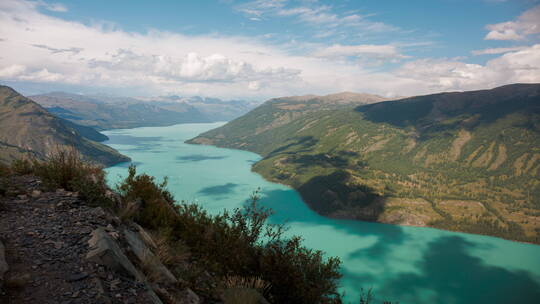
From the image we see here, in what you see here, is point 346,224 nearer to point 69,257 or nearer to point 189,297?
→ point 189,297

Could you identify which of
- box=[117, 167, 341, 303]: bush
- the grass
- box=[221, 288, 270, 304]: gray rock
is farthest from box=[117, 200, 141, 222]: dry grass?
box=[221, 288, 270, 304]: gray rock

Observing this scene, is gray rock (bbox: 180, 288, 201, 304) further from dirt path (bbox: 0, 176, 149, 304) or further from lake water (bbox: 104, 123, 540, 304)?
lake water (bbox: 104, 123, 540, 304)

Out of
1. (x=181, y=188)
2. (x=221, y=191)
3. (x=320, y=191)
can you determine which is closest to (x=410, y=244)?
(x=320, y=191)

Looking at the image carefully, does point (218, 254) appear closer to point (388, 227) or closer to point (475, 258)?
point (475, 258)

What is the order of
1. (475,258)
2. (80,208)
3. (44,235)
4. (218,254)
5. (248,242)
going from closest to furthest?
(44,235), (80,208), (218,254), (248,242), (475,258)

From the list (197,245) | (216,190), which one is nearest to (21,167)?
(197,245)

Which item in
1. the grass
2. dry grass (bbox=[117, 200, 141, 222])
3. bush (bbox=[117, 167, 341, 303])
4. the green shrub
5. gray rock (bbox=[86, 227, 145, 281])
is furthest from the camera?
bush (bbox=[117, 167, 341, 303])

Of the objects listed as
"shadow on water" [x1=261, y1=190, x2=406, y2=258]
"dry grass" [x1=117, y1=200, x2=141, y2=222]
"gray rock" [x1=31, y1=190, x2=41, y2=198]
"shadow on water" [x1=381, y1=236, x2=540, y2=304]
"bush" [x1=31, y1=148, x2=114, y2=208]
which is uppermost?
"bush" [x1=31, y1=148, x2=114, y2=208]
